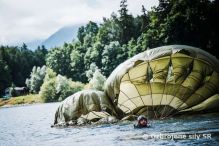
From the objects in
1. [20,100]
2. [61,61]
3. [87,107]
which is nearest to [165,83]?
[87,107]

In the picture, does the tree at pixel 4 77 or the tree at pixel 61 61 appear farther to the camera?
the tree at pixel 4 77

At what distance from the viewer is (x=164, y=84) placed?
1556 inches

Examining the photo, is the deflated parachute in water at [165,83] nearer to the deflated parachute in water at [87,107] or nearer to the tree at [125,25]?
the deflated parachute in water at [87,107]

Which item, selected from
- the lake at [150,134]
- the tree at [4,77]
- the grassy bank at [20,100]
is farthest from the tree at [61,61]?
the lake at [150,134]

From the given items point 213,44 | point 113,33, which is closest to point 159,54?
point 213,44

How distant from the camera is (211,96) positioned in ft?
127

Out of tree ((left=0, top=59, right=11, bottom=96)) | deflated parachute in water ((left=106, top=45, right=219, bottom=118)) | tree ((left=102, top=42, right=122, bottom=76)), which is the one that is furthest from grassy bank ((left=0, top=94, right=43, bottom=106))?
deflated parachute in water ((left=106, top=45, right=219, bottom=118))

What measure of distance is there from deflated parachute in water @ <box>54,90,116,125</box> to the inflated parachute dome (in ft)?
0.75

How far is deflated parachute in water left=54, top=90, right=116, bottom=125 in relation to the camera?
125ft

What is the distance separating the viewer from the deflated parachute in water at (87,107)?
38.2 metres

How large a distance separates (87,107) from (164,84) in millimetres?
7215

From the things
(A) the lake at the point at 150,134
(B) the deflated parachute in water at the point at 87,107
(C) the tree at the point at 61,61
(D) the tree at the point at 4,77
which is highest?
(C) the tree at the point at 61,61

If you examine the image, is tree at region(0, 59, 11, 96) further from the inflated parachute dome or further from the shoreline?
the inflated parachute dome

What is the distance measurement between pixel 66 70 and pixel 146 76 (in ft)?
472
